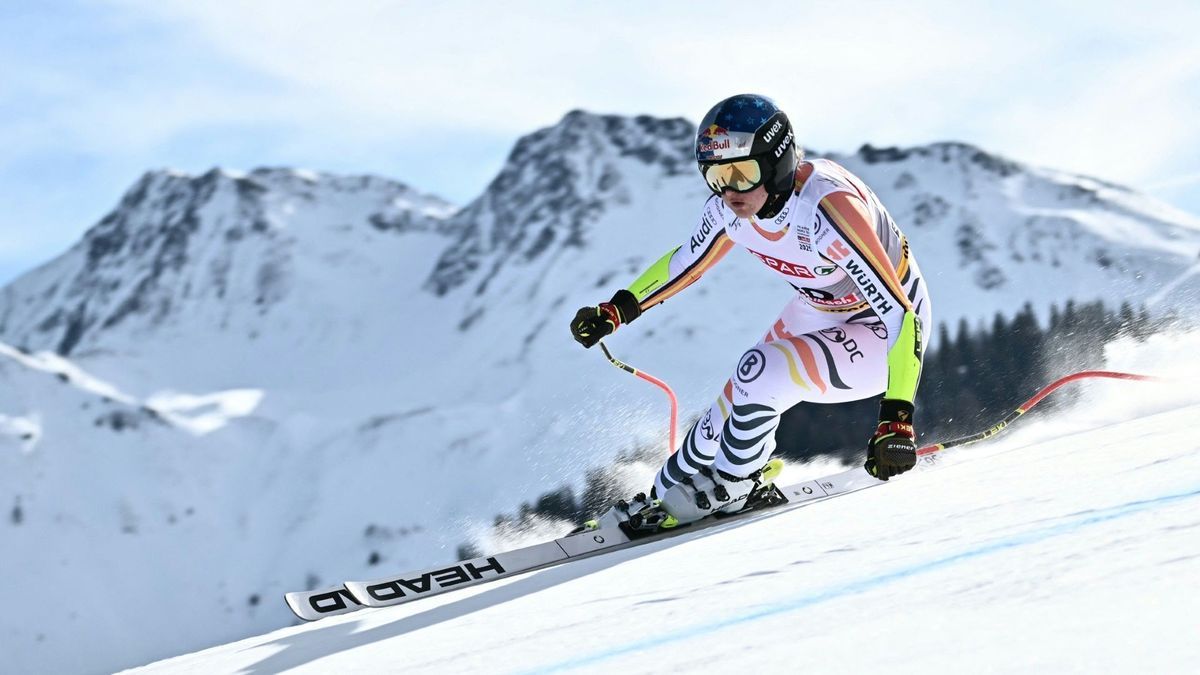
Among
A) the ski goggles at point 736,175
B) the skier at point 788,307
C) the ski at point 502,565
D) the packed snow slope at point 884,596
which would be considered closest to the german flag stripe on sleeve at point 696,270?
the skier at point 788,307

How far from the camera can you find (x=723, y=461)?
19.5 feet

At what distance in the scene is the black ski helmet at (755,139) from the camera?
17.0 feet

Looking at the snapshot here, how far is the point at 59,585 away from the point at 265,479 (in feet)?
88.8

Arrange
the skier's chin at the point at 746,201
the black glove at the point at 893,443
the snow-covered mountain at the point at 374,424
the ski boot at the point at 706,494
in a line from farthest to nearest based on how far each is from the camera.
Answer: the snow-covered mountain at the point at 374,424
the ski boot at the point at 706,494
the skier's chin at the point at 746,201
the black glove at the point at 893,443

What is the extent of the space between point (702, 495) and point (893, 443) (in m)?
1.59

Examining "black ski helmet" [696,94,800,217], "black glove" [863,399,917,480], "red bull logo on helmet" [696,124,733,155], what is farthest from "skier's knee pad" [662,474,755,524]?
"red bull logo on helmet" [696,124,733,155]

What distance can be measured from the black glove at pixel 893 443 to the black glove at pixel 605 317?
6.29 feet

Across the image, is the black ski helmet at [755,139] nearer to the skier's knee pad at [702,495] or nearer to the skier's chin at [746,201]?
the skier's chin at [746,201]

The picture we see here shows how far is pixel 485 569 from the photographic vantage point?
18.5 ft

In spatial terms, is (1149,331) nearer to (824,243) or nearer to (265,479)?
(824,243)

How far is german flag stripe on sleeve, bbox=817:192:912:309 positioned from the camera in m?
5.04

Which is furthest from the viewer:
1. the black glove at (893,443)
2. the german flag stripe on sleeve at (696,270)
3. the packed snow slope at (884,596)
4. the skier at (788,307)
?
the german flag stripe on sleeve at (696,270)

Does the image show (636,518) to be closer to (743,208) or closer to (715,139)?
(743,208)

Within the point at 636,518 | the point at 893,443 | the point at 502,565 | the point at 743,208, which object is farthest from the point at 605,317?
the point at 893,443
